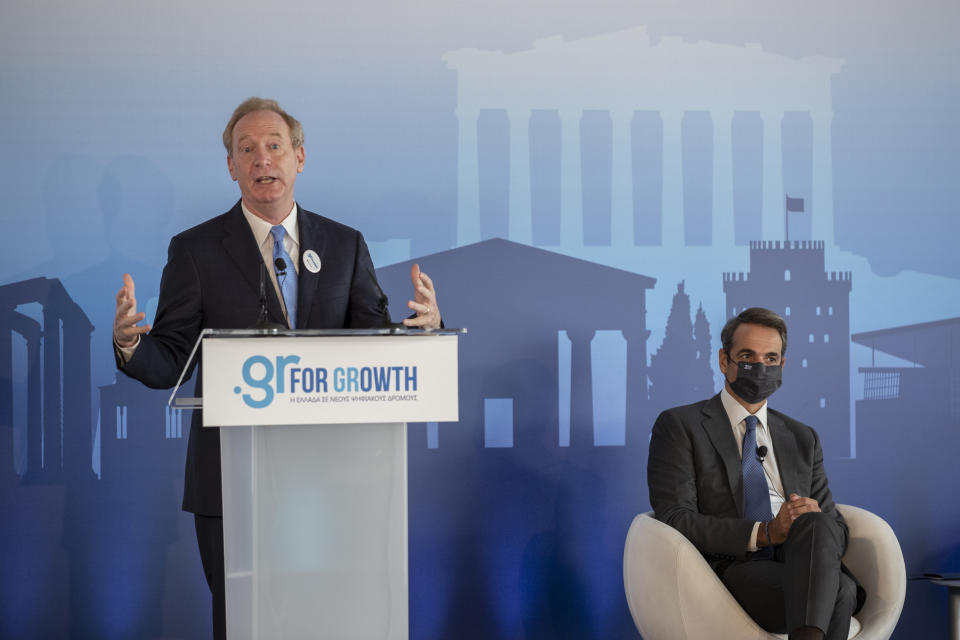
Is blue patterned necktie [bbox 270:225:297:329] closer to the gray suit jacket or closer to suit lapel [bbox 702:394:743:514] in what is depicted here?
the gray suit jacket

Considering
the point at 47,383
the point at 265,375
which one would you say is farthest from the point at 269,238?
the point at 47,383

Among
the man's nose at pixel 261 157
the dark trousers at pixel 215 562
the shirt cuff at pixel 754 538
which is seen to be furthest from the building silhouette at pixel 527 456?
the dark trousers at pixel 215 562

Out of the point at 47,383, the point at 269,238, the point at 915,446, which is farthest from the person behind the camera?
the point at 915,446

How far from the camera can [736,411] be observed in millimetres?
3545

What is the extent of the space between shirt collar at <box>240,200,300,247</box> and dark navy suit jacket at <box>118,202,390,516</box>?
2cm

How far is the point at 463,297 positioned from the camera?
4371mm

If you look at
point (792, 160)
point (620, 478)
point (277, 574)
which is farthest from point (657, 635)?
point (792, 160)

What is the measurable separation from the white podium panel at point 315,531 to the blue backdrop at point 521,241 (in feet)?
6.19

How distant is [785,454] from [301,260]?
6.27 ft

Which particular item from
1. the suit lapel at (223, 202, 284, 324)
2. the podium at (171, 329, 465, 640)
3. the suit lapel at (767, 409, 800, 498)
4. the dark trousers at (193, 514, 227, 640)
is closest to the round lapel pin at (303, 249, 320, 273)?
the suit lapel at (223, 202, 284, 324)

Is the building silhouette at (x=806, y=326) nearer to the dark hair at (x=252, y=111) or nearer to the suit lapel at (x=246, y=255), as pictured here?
the dark hair at (x=252, y=111)

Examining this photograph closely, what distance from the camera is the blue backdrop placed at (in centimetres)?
420

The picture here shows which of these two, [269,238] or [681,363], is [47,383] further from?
[681,363]

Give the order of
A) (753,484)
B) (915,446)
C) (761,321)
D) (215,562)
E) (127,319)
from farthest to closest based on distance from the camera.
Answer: (915,446), (761,321), (753,484), (215,562), (127,319)
